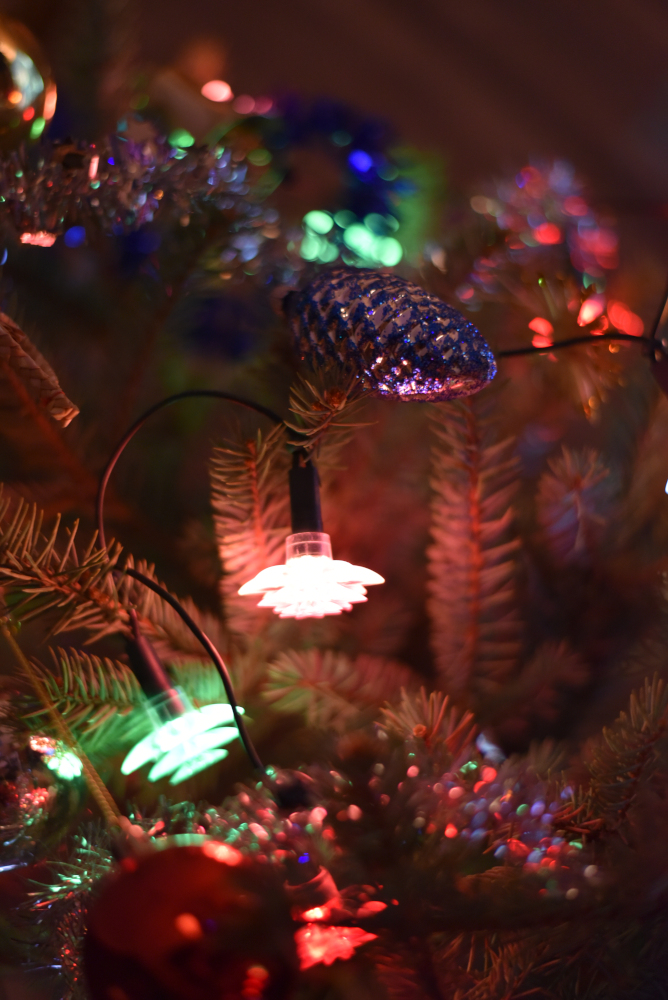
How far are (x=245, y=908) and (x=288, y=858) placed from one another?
0.02 metres

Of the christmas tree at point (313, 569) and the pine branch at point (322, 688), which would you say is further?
the pine branch at point (322, 688)

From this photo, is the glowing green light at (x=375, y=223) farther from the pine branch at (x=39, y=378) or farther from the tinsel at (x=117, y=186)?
the pine branch at (x=39, y=378)

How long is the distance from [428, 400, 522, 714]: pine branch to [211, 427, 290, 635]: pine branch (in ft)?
0.30

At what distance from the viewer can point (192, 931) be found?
0.59ft

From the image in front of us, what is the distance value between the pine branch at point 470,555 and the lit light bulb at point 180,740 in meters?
0.14

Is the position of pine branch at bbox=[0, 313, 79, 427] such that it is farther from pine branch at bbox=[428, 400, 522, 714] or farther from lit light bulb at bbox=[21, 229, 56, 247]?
pine branch at bbox=[428, 400, 522, 714]

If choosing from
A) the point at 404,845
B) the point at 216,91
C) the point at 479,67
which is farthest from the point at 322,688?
the point at 479,67

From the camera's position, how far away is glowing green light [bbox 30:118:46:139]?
33 cm

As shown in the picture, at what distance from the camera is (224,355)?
410 millimetres

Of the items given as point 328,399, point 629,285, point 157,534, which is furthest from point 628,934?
point 629,285

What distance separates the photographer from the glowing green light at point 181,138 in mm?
393

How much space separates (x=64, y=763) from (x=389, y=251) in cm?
39

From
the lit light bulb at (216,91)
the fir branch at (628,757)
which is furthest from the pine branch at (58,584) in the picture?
the lit light bulb at (216,91)

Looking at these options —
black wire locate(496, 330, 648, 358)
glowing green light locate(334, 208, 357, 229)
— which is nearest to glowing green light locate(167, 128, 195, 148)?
glowing green light locate(334, 208, 357, 229)
